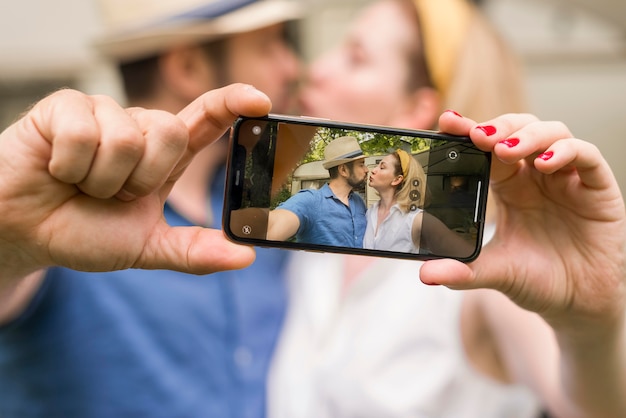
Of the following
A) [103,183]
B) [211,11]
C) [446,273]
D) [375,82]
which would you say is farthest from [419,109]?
[103,183]

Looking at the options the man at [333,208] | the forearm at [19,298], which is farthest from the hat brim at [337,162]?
the forearm at [19,298]

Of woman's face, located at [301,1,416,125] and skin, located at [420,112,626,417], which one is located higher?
woman's face, located at [301,1,416,125]

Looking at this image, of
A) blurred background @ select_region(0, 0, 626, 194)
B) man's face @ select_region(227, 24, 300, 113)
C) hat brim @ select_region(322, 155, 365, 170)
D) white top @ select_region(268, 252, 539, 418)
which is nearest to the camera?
hat brim @ select_region(322, 155, 365, 170)

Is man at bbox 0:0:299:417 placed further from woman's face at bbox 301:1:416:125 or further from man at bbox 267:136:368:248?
woman's face at bbox 301:1:416:125

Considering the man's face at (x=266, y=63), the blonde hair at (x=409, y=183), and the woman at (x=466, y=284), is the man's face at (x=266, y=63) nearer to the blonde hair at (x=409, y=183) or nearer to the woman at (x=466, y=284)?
the woman at (x=466, y=284)

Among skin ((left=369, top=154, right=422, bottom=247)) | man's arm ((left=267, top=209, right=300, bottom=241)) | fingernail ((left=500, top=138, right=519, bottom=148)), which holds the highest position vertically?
fingernail ((left=500, top=138, right=519, bottom=148))

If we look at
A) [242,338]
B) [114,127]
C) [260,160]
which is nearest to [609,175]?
[260,160]

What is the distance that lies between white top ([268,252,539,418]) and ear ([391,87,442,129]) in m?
0.34

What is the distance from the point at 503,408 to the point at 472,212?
19.9 inches

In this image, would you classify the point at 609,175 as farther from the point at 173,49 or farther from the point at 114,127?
the point at 173,49

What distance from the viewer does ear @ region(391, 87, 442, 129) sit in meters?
1.18

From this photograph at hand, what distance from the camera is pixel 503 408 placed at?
920mm

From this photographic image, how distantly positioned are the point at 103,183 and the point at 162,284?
2.07 feet

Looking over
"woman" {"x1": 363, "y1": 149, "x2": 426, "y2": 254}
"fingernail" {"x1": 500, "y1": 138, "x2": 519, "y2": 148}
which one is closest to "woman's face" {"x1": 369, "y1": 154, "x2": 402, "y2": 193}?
"woman" {"x1": 363, "y1": 149, "x2": 426, "y2": 254}
